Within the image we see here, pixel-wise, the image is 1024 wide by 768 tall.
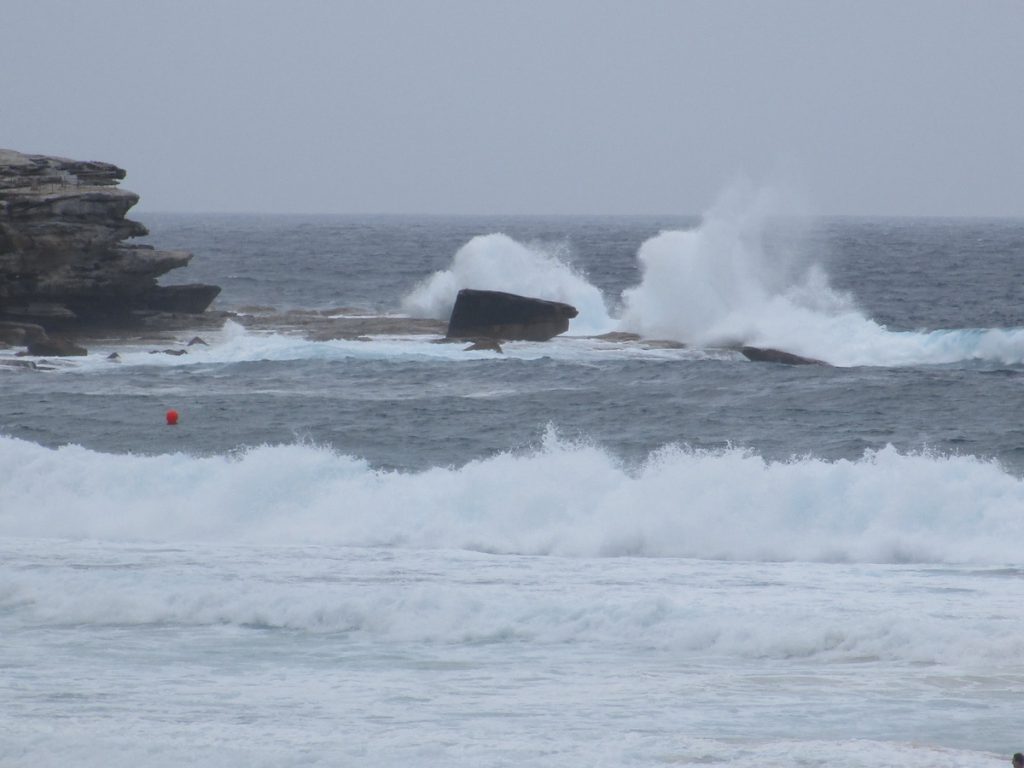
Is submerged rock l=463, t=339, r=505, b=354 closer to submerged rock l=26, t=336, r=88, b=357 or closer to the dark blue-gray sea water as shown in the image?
the dark blue-gray sea water

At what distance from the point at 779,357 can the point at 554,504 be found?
1477cm

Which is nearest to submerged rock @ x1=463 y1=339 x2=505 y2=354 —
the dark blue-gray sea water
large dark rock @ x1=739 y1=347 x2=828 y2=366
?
the dark blue-gray sea water

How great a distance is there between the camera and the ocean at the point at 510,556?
10.9 meters

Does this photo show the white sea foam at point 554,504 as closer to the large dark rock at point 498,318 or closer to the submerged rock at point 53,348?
the submerged rock at point 53,348

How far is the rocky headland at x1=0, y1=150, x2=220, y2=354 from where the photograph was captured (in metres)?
33.4

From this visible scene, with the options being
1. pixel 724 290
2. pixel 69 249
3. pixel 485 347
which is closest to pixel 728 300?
pixel 724 290

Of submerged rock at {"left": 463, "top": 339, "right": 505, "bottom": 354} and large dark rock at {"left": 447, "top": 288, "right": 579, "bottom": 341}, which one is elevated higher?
large dark rock at {"left": 447, "top": 288, "right": 579, "bottom": 341}

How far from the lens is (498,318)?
119 feet

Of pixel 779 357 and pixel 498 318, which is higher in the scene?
pixel 498 318

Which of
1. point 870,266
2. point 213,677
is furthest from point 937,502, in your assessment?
point 870,266

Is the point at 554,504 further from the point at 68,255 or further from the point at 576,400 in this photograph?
the point at 68,255

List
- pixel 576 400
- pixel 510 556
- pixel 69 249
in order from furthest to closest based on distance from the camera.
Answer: pixel 69 249 < pixel 576 400 < pixel 510 556

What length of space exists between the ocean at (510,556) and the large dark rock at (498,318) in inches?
74.7

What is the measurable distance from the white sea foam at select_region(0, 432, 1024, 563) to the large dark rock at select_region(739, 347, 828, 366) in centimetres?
1143
